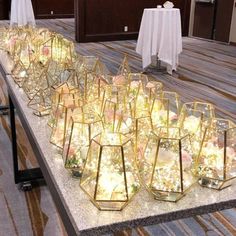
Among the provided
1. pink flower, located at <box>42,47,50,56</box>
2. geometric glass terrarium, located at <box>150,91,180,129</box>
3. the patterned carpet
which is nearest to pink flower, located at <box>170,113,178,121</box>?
geometric glass terrarium, located at <box>150,91,180,129</box>

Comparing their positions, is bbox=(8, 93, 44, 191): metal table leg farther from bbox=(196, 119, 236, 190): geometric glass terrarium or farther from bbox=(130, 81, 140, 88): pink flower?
bbox=(196, 119, 236, 190): geometric glass terrarium

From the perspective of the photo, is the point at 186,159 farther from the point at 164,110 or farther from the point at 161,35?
the point at 161,35

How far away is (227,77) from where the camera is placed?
503 centimetres

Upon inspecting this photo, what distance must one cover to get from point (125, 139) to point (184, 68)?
4.85 metres

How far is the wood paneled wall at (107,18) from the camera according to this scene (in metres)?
7.30

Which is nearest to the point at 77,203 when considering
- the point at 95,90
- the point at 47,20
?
the point at 95,90

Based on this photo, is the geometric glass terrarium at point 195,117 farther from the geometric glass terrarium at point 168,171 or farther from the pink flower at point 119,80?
the pink flower at point 119,80

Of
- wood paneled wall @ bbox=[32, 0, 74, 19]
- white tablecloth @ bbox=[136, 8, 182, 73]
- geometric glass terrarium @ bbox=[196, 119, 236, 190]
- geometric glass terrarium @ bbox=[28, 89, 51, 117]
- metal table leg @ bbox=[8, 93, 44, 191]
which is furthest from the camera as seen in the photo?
wood paneled wall @ bbox=[32, 0, 74, 19]

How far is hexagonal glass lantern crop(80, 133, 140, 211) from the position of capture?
0.77 metres

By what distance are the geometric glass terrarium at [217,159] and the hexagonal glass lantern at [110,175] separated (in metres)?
0.18

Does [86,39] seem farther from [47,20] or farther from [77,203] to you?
[77,203]

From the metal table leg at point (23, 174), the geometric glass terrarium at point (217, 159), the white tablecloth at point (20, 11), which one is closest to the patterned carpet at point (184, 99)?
the metal table leg at point (23, 174)

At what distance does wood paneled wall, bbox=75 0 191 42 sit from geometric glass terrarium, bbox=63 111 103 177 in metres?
6.62

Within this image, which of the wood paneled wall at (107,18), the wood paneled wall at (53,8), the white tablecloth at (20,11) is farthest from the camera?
the wood paneled wall at (53,8)
